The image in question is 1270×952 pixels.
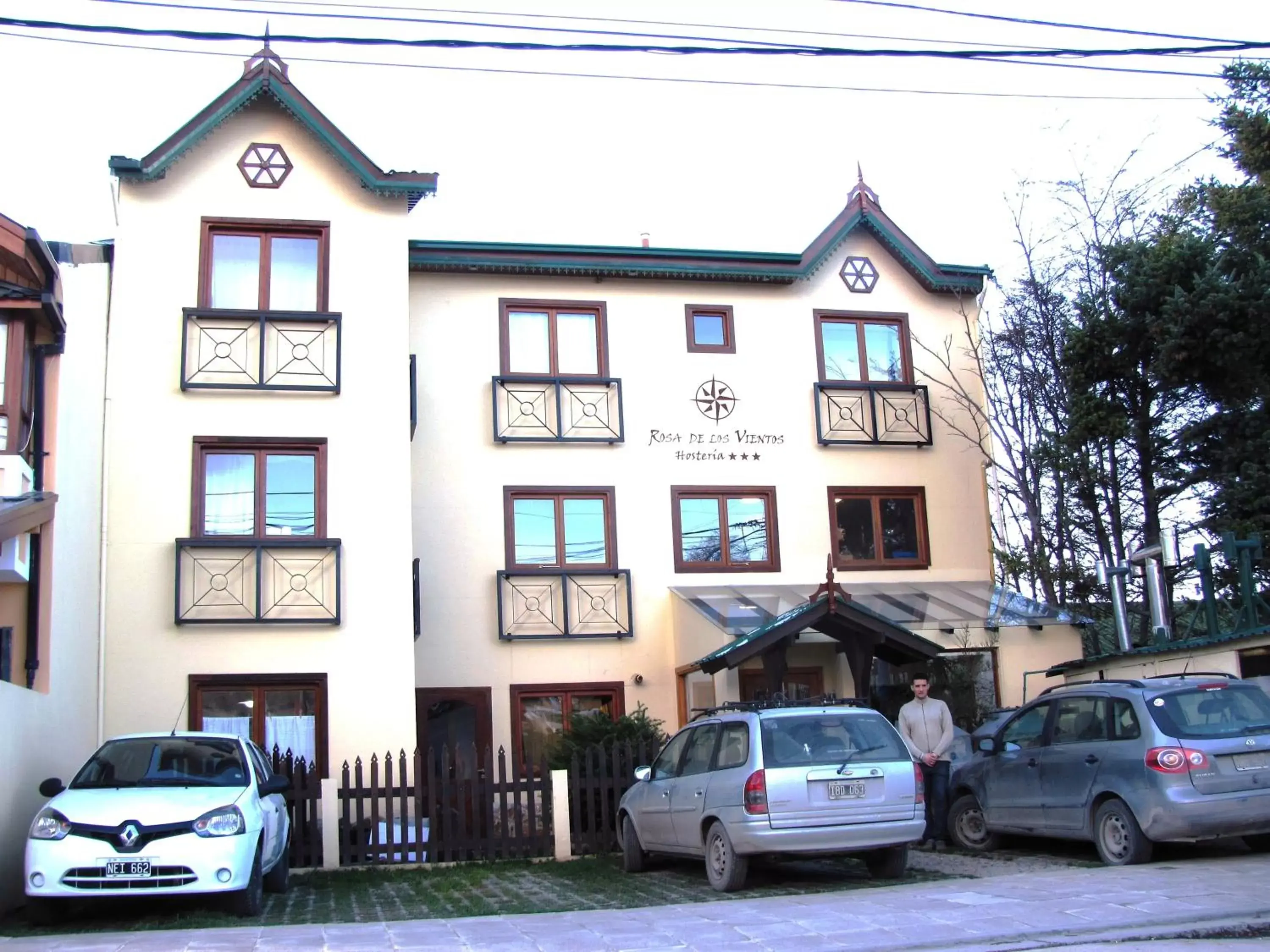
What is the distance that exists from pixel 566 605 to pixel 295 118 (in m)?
7.75

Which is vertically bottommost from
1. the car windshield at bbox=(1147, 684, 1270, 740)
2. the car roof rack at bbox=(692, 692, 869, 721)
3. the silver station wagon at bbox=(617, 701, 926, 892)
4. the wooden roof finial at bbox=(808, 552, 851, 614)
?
the silver station wagon at bbox=(617, 701, 926, 892)

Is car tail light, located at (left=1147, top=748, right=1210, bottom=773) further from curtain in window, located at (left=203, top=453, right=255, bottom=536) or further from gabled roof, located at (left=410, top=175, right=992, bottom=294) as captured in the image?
gabled roof, located at (left=410, top=175, right=992, bottom=294)

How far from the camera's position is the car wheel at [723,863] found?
1124 cm

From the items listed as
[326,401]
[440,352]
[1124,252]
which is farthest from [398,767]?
[1124,252]

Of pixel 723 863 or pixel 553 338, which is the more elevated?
pixel 553 338

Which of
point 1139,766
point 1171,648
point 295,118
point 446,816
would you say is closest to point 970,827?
point 1139,766

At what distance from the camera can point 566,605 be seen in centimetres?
1964

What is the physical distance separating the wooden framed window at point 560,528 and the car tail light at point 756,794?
29.5 feet

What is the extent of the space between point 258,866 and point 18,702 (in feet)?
9.02

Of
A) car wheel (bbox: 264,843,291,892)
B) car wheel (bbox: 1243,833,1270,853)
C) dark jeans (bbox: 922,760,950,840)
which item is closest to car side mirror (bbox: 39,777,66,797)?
car wheel (bbox: 264,843,291,892)

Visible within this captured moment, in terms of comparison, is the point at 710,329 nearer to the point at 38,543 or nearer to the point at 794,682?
the point at 794,682

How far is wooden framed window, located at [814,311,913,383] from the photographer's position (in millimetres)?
21844

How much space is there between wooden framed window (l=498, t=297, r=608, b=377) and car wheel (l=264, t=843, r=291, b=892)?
29.4 feet

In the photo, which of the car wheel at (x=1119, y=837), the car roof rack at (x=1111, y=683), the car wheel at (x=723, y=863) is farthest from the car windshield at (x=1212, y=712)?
the car wheel at (x=723, y=863)
